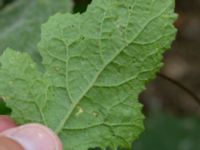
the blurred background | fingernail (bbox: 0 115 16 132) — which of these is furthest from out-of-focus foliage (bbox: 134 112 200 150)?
fingernail (bbox: 0 115 16 132)

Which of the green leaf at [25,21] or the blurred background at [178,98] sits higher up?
the green leaf at [25,21]

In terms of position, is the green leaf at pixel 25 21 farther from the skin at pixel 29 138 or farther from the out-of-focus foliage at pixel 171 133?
the out-of-focus foliage at pixel 171 133

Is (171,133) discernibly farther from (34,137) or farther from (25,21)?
(34,137)

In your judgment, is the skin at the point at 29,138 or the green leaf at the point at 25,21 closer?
the skin at the point at 29,138

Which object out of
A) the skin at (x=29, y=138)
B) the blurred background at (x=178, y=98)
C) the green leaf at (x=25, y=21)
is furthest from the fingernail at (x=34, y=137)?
the blurred background at (x=178, y=98)

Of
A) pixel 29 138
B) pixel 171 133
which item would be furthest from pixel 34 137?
pixel 171 133

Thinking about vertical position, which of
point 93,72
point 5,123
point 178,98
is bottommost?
point 178,98

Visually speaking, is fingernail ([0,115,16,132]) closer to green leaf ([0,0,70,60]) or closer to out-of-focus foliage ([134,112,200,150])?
green leaf ([0,0,70,60])
